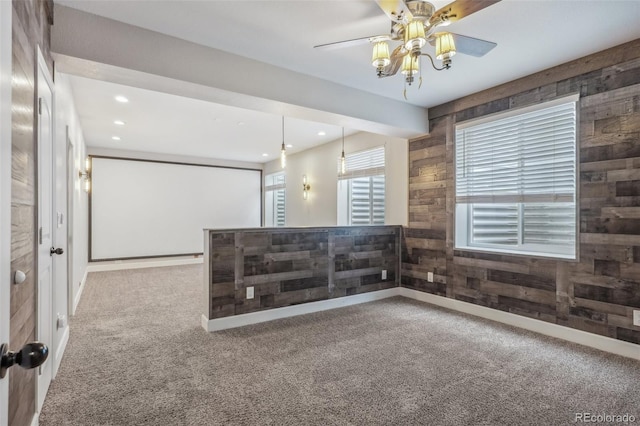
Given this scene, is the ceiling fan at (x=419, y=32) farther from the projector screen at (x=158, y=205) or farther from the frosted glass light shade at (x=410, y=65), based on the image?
the projector screen at (x=158, y=205)

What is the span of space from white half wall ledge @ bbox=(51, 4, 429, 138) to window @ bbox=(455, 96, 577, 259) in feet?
3.89

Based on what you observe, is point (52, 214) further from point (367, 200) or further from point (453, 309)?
point (367, 200)

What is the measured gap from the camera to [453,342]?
123 inches

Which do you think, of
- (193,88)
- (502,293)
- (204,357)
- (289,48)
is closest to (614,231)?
(502,293)

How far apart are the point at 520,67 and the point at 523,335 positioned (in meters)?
2.64

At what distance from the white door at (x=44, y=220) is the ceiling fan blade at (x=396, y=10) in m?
1.98

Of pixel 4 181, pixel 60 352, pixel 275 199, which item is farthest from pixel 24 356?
pixel 275 199

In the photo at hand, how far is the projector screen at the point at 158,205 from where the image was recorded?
23.4 ft

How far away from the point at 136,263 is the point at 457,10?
756 cm

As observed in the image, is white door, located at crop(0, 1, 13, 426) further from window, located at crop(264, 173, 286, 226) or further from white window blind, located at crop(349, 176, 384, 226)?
window, located at crop(264, 173, 286, 226)

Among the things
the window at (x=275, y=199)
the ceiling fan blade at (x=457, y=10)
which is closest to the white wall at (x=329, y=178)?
the window at (x=275, y=199)

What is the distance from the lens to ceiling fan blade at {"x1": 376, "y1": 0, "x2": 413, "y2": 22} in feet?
6.26

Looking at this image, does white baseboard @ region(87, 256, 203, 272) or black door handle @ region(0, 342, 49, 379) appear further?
white baseboard @ region(87, 256, 203, 272)

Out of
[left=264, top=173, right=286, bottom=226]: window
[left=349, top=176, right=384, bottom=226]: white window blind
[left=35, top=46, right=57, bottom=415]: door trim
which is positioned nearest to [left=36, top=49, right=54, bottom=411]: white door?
[left=35, top=46, right=57, bottom=415]: door trim
